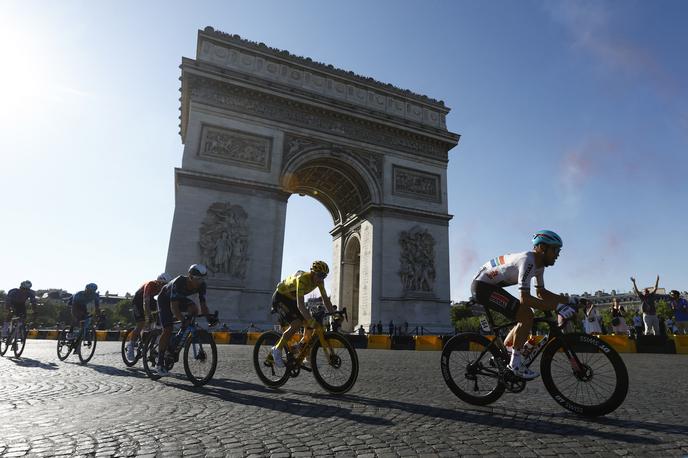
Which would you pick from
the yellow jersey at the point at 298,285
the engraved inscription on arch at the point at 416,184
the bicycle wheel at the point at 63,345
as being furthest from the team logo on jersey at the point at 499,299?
the engraved inscription on arch at the point at 416,184

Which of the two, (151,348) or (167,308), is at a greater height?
(167,308)

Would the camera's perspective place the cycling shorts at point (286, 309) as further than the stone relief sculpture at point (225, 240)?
No

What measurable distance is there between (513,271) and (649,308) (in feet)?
37.4

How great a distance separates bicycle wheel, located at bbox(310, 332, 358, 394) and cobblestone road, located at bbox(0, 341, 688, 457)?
0.14 metres

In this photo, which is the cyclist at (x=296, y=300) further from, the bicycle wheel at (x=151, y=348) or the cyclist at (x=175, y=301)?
the bicycle wheel at (x=151, y=348)

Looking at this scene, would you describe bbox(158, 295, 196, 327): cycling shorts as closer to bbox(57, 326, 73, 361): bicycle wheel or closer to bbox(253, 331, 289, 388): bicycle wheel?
bbox(253, 331, 289, 388): bicycle wheel

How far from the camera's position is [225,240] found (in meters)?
18.7

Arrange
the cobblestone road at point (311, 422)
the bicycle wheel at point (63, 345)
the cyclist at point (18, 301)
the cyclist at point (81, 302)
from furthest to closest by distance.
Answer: the cyclist at point (18, 301), the cyclist at point (81, 302), the bicycle wheel at point (63, 345), the cobblestone road at point (311, 422)

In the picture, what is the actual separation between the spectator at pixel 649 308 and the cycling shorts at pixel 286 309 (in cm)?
1096

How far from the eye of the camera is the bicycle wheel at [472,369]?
366cm

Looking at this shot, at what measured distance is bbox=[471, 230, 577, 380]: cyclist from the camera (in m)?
3.46

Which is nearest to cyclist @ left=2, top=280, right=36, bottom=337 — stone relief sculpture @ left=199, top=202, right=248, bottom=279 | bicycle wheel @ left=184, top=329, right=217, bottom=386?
bicycle wheel @ left=184, top=329, right=217, bottom=386

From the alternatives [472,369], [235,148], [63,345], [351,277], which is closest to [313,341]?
[472,369]

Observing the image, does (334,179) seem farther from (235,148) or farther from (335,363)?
(335,363)
